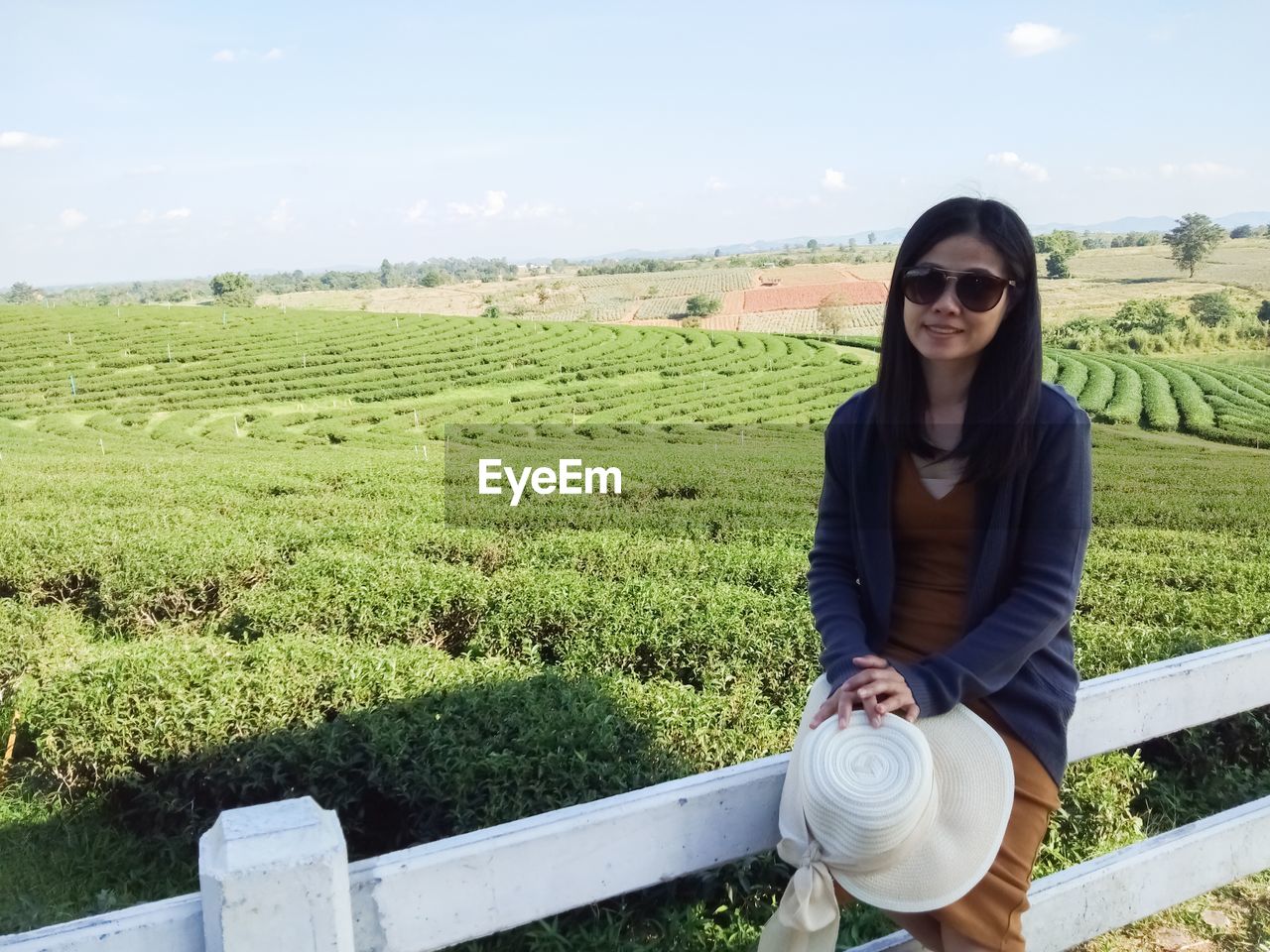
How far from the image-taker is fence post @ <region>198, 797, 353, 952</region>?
3.03ft

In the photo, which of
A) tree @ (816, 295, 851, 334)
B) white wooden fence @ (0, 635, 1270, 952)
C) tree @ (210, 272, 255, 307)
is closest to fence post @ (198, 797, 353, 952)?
white wooden fence @ (0, 635, 1270, 952)

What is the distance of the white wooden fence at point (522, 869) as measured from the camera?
0.93 m

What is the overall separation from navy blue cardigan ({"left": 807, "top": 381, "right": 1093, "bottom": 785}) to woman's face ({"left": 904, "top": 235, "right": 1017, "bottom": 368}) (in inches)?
5.9

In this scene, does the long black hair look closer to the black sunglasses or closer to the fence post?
the black sunglasses

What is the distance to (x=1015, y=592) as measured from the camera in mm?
1460

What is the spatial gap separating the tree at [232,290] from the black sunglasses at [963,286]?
43.8 meters

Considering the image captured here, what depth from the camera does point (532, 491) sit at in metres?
8.61

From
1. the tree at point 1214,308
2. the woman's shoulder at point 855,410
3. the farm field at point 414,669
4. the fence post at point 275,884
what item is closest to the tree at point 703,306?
the tree at point 1214,308

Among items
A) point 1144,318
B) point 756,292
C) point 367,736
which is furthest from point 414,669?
point 756,292

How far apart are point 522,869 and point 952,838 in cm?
60

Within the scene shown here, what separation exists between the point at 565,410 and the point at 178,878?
25.5 m

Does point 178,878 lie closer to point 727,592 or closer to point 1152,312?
point 727,592

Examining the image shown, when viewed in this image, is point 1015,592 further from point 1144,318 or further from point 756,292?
point 756,292

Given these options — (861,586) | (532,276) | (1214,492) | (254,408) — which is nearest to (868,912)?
(861,586)
